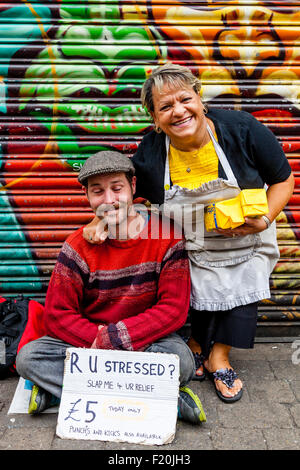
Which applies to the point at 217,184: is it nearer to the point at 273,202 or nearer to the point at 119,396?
the point at 273,202

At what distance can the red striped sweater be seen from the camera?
258 cm

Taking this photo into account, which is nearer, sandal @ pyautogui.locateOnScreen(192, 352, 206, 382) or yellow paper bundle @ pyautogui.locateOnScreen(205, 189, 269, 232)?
yellow paper bundle @ pyautogui.locateOnScreen(205, 189, 269, 232)

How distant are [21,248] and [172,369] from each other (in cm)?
170

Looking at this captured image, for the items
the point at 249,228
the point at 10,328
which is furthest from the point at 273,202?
the point at 10,328

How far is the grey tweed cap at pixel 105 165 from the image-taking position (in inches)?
96.4

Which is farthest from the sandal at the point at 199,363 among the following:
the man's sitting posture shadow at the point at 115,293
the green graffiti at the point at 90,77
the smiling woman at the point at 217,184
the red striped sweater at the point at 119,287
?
the green graffiti at the point at 90,77

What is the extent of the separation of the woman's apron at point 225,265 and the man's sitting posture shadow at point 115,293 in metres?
0.16

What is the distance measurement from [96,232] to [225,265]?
2.66 ft

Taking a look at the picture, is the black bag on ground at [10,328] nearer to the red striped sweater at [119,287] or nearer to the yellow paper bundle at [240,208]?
the red striped sweater at [119,287]

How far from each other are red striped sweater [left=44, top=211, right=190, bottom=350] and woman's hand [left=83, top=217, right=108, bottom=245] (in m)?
0.06

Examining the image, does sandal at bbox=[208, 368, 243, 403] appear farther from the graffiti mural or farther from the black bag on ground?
the graffiti mural

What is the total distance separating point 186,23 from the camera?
3.33 metres

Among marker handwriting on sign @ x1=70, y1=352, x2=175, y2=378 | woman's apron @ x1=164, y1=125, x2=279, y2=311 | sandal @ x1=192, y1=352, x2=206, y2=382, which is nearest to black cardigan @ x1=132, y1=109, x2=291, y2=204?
woman's apron @ x1=164, y1=125, x2=279, y2=311
